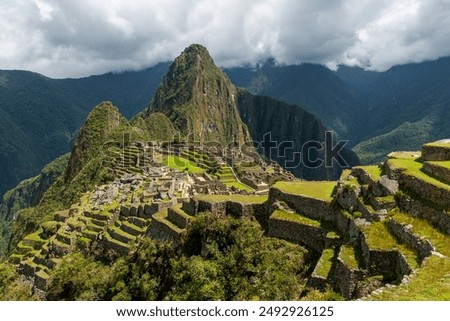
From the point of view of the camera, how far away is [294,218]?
20938 mm

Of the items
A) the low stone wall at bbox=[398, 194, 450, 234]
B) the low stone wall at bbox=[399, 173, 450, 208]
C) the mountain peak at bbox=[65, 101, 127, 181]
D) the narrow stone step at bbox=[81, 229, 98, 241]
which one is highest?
the mountain peak at bbox=[65, 101, 127, 181]

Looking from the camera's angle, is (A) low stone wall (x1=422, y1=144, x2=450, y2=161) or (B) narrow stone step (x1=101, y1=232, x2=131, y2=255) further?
(B) narrow stone step (x1=101, y1=232, x2=131, y2=255)

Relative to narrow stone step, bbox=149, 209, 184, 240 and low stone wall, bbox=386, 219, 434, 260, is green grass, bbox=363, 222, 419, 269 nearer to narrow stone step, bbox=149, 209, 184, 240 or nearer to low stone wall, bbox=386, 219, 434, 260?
low stone wall, bbox=386, 219, 434, 260

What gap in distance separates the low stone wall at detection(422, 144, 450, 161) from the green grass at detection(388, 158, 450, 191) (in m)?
0.57

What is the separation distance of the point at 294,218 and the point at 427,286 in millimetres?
10001

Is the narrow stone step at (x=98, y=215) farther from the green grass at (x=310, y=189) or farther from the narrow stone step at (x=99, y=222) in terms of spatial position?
the green grass at (x=310, y=189)

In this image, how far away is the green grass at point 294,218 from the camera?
66.1 ft

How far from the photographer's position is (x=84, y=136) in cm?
14650

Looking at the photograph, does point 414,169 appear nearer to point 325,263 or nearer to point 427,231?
point 427,231

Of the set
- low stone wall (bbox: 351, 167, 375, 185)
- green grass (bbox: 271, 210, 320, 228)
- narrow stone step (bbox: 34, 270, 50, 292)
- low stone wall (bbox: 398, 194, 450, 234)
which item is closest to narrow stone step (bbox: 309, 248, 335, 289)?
green grass (bbox: 271, 210, 320, 228)

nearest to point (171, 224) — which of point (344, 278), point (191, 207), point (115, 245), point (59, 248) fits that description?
point (191, 207)

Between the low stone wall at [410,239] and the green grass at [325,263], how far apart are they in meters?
2.81

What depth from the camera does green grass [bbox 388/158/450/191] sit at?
16.1 meters
